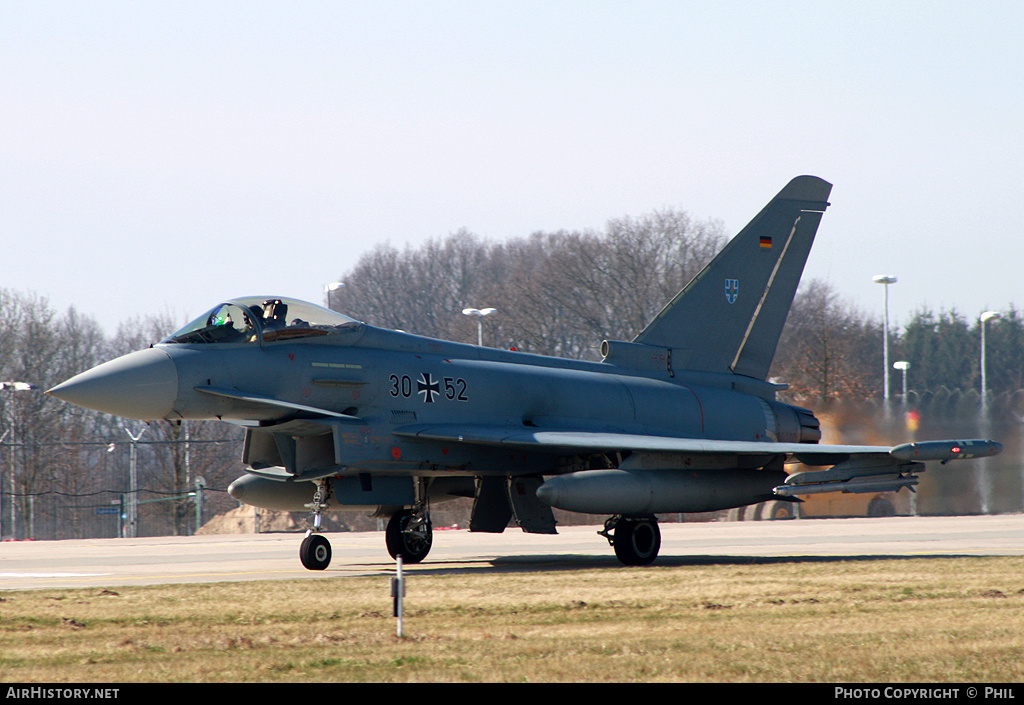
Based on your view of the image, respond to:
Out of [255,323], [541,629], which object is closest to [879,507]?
[255,323]

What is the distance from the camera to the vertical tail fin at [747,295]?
18.4 m

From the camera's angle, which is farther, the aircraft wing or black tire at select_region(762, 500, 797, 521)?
black tire at select_region(762, 500, 797, 521)

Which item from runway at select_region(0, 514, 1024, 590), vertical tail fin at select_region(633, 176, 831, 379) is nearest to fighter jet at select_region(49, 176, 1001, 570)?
runway at select_region(0, 514, 1024, 590)

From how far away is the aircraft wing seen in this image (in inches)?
564

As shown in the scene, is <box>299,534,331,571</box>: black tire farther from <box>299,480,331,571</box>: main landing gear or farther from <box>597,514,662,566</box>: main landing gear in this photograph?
<box>597,514,662,566</box>: main landing gear

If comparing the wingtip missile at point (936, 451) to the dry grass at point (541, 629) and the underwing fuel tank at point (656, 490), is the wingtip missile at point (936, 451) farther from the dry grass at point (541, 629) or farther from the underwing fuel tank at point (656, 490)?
the dry grass at point (541, 629)

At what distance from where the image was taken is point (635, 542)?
1491cm

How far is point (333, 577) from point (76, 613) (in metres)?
3.68

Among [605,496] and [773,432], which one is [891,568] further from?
[773,432]

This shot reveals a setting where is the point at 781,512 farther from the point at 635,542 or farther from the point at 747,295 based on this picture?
the point at 635,542

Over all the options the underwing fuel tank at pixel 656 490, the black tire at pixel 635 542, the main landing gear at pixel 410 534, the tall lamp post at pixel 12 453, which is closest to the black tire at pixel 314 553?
the main landing gear at pixel 410 534

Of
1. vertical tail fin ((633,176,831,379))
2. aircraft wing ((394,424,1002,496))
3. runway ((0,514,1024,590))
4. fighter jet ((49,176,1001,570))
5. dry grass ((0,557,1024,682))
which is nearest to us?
dry grass ((0,557,1024,682))

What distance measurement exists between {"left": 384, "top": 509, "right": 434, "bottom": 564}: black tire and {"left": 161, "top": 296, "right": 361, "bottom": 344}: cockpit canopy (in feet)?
9.10

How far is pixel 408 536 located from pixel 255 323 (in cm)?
362
